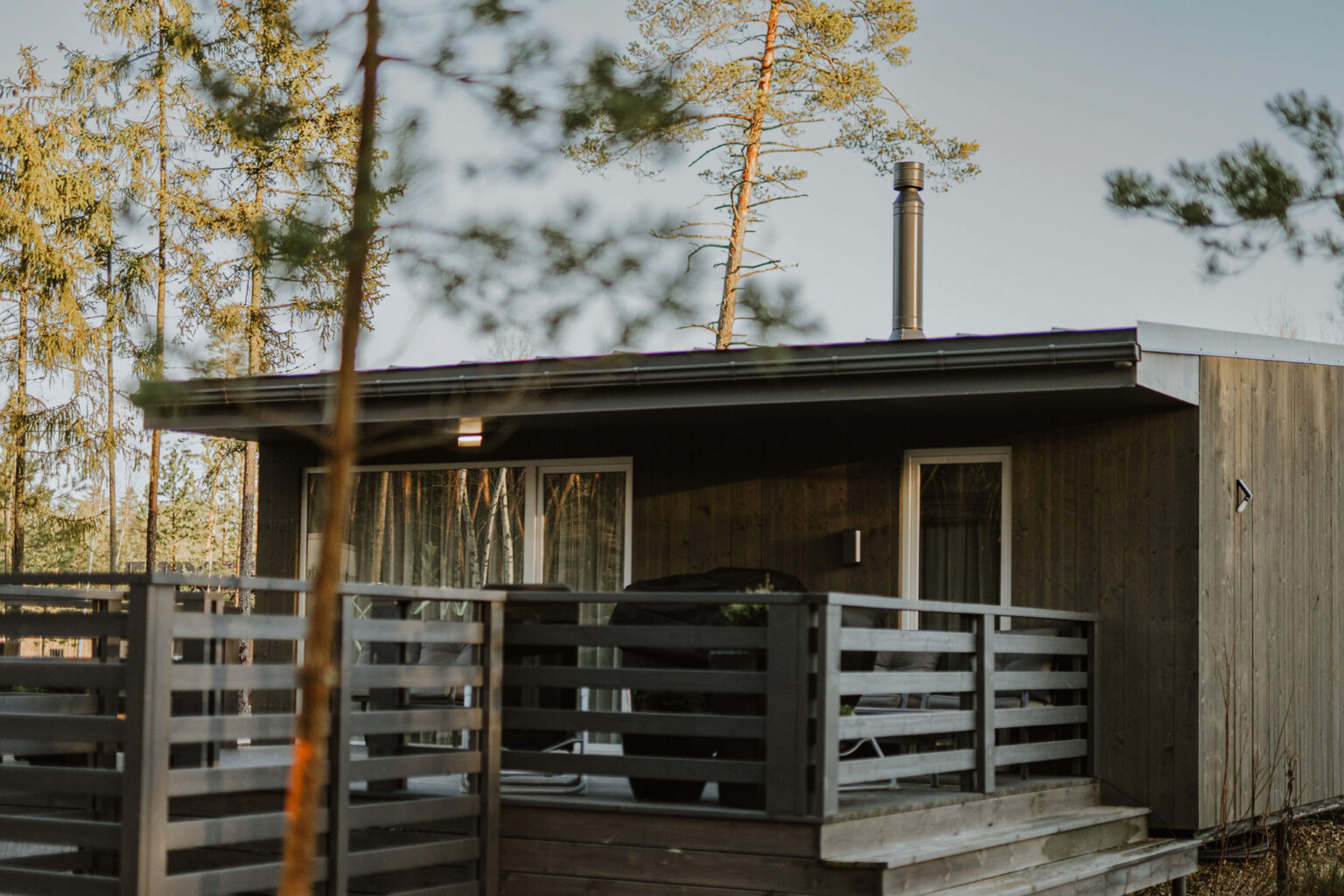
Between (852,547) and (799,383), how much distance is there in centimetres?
123

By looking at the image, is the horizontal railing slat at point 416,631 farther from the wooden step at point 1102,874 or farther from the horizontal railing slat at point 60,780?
the wooden step at point 1102,874

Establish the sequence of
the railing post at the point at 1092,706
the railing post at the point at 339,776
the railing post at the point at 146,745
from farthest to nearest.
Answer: the railing post at the point at 1092,706, the railing post at the point at 339,776, the railing post at the point at 146,745

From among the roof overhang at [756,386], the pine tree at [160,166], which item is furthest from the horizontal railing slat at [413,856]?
the pine tree at [160,166]

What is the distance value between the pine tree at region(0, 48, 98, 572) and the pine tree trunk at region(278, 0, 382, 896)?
14.9 metres

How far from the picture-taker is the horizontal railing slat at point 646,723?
484 centimetres

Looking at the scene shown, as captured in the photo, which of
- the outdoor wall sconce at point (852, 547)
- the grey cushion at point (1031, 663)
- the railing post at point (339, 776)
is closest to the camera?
the railing post at point (339, 776)

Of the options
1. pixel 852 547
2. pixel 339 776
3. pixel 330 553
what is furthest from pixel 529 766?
pixel 852 547

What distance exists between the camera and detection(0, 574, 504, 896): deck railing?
13.0 feet

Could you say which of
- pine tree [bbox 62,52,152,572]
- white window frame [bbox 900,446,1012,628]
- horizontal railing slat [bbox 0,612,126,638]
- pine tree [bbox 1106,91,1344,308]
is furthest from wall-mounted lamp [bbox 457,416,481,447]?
pine tree [bbox 62,52,152,572]

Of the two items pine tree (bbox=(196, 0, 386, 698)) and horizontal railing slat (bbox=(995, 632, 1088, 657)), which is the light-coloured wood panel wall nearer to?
horizontal railing slat (bbox=(995, 632, 1088, 657))

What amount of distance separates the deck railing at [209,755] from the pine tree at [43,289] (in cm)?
1211

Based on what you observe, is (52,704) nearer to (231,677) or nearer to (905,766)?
(231,677)

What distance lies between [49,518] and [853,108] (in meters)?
10.9

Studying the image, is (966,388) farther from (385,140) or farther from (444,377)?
(385,140)
